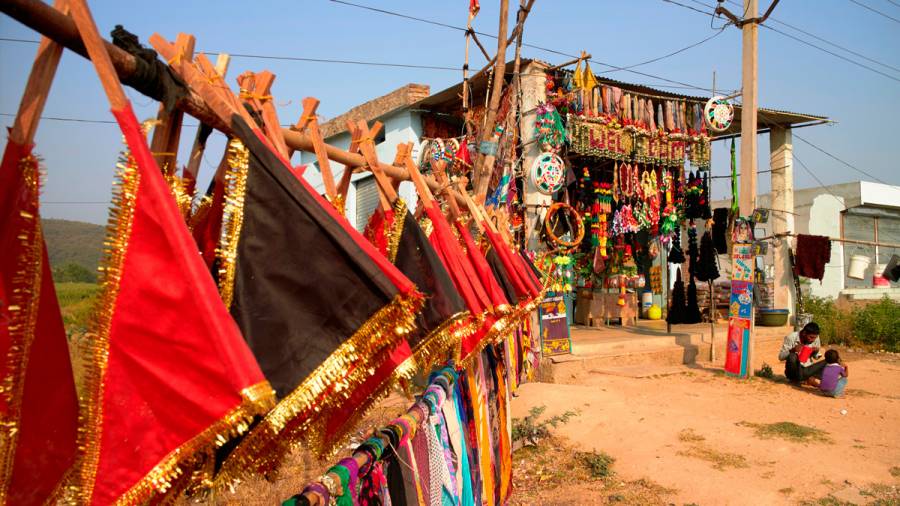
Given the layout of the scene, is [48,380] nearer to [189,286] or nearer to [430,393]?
[189,286]

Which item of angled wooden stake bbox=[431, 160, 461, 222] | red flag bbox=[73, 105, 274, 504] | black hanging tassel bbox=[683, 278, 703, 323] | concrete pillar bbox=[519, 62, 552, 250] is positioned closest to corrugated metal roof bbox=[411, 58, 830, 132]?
concrete pillar bbox=[519, 62, 552, 250]

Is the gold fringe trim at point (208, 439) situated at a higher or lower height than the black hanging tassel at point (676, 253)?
lower

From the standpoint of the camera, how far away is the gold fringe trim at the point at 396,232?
265 cm

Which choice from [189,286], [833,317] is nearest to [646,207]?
[833,317]

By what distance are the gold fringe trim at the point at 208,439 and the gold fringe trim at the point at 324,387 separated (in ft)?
0.60

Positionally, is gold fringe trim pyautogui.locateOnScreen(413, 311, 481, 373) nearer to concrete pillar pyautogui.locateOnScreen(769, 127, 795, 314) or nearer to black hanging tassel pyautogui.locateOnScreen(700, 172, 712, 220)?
black hanging tassel pyautogui.locateOnScreen(700, 172, 712, 220)

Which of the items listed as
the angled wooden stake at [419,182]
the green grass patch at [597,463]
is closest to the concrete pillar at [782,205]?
the green grass patch at [597,463]

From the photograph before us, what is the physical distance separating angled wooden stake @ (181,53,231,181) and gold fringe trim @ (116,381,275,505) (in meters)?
1.13

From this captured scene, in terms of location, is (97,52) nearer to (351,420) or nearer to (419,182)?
(351,420)

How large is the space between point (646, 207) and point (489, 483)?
8.82 m

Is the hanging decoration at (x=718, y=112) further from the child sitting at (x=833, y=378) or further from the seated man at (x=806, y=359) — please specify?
the child sitting at (x=833, y=378)

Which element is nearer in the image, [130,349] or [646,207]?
[130,349]

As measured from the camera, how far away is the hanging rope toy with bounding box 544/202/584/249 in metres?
10.1

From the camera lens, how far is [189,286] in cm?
123
